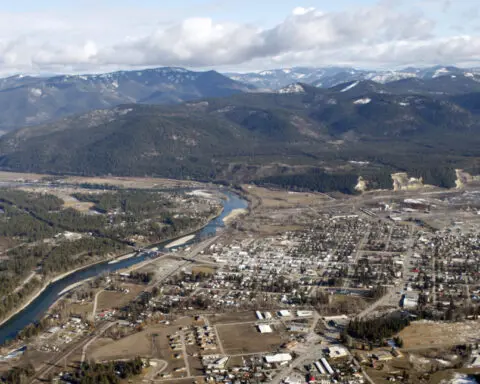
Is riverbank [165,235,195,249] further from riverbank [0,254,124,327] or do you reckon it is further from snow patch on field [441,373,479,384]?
snow patch on field [441,373,479,384]

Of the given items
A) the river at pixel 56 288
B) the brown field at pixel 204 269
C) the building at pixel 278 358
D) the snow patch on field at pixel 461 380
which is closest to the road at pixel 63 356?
the river at pixel 56 288

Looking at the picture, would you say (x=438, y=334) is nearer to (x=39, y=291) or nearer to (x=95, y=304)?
(x=95, y=304)

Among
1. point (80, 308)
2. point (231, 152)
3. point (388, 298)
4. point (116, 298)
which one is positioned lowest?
point (388, 298)

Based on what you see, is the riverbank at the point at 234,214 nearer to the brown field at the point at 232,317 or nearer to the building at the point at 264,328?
the brown field at the point at 232,317

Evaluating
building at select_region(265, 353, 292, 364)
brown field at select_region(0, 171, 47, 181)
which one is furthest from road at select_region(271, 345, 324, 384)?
brown field at select_region(0, 171, 47, 181)

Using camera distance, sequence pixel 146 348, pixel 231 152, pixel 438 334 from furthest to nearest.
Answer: pixel 231 152 < pixel 438 334 < pixel 146 348

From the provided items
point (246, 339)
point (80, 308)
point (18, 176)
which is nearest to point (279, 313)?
point (246, 339)

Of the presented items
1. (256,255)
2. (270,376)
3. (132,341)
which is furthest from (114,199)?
(270,376)
